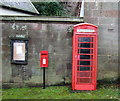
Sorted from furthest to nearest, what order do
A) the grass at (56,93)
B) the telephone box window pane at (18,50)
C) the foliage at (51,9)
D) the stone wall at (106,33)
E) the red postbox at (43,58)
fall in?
the foliage at (51,9) → the stone wall at (106,33) → the telephone box window pane at (18,50) → the red postbox at (43,58) → the grass at (56,93)

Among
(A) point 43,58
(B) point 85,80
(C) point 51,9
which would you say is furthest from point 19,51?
(C) point 51,9

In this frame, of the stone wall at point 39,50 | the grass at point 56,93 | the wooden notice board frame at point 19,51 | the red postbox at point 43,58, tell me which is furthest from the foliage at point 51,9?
the grass at point 56,93

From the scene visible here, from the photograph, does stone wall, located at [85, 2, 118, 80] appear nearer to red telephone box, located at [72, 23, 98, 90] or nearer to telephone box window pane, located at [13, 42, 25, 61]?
red telephone box, located at [72, 23, 98, 90]

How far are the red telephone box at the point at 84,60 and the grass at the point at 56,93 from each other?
345mm

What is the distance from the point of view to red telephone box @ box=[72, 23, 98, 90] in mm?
5715

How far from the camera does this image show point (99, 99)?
5074 millimetres

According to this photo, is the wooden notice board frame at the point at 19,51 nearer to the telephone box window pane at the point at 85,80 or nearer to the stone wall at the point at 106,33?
the telephone box window pane at the point at 85,80

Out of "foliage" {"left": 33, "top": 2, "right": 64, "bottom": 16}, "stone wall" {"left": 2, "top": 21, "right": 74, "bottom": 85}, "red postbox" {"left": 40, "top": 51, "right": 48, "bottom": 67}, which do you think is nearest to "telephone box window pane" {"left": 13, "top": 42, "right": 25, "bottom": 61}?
"stone wall" {"left": 2, "top": 21, "right": 74, "bottom": 85}

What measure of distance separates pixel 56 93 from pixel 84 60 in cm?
149

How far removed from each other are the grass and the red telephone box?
345 mm

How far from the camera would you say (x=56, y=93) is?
568 cm

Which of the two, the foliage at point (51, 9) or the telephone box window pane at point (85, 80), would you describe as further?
the foliage at point (51, 9)

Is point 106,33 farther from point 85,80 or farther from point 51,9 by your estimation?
point 51,9

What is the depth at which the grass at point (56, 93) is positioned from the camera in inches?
208
